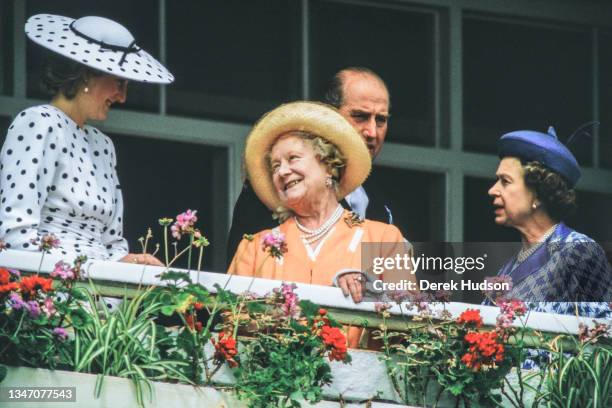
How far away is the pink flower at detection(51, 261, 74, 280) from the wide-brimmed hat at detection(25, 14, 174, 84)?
122cm

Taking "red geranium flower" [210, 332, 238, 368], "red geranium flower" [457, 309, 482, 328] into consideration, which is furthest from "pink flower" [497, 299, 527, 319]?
"red geranium flower" [210, 332, 238, 368]

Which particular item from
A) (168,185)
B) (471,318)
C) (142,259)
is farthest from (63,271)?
(168,185)

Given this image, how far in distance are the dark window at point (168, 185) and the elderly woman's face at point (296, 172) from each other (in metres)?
1.95

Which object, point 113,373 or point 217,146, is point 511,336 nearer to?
point 113,373

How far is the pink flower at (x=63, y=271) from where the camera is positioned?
12.4m

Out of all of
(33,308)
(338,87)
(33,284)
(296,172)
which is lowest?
(33,308)

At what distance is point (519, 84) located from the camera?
1642 cm

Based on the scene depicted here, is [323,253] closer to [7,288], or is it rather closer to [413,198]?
[7,288]

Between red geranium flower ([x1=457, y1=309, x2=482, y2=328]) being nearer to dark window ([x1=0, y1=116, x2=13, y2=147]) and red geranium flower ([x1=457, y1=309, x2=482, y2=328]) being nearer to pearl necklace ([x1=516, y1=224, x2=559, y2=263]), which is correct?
pearl necklace ([x1=516, y1=224, x2=559, y2=263])

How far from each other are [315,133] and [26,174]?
140 centimetres

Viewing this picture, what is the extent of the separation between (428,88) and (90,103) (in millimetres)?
3270

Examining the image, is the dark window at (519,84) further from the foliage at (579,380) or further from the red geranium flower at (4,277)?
the red geranium flower at (4,277)

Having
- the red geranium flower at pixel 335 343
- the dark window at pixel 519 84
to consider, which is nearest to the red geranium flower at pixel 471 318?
the red geranium flower at pixel 335 343

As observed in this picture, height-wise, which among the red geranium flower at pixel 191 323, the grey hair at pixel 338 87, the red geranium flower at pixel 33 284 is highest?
the grey hair at pixel 338 87
